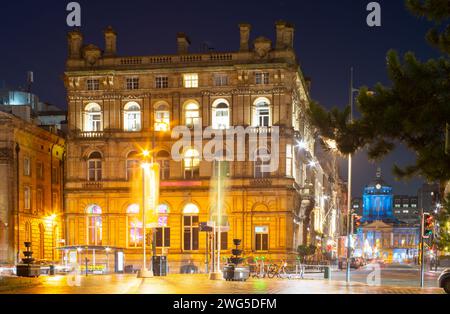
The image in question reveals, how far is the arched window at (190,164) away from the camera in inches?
2726

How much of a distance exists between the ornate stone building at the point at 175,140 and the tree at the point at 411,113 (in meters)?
44.3

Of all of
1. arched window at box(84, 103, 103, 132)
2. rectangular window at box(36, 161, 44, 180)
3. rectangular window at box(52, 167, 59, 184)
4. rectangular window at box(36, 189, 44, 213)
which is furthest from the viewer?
rectangular window at box(52, 167, 59, 184)

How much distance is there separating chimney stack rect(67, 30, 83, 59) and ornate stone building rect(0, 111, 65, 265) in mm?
7768

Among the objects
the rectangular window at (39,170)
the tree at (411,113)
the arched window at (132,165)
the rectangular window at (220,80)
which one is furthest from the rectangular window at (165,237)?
the tree at (411,113)

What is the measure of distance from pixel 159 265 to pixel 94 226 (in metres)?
24.8

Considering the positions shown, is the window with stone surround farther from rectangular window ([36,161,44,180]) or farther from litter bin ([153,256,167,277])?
litter bin ([153,256,167,277])

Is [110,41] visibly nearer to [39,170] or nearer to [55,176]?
[39,170]

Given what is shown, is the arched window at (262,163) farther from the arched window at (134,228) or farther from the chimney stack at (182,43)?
the chimney stack at (182,43)

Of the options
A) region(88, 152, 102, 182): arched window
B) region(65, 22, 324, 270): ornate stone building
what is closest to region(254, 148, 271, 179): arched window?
region(65, 22, 324, 270): ornate stone building

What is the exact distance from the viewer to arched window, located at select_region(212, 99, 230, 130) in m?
68.6

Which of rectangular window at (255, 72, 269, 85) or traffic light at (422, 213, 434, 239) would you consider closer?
traffic light at (422, 213, 434, 239)

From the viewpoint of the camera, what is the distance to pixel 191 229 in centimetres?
6869

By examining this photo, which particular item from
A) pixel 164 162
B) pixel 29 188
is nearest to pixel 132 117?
pixel 164 162
